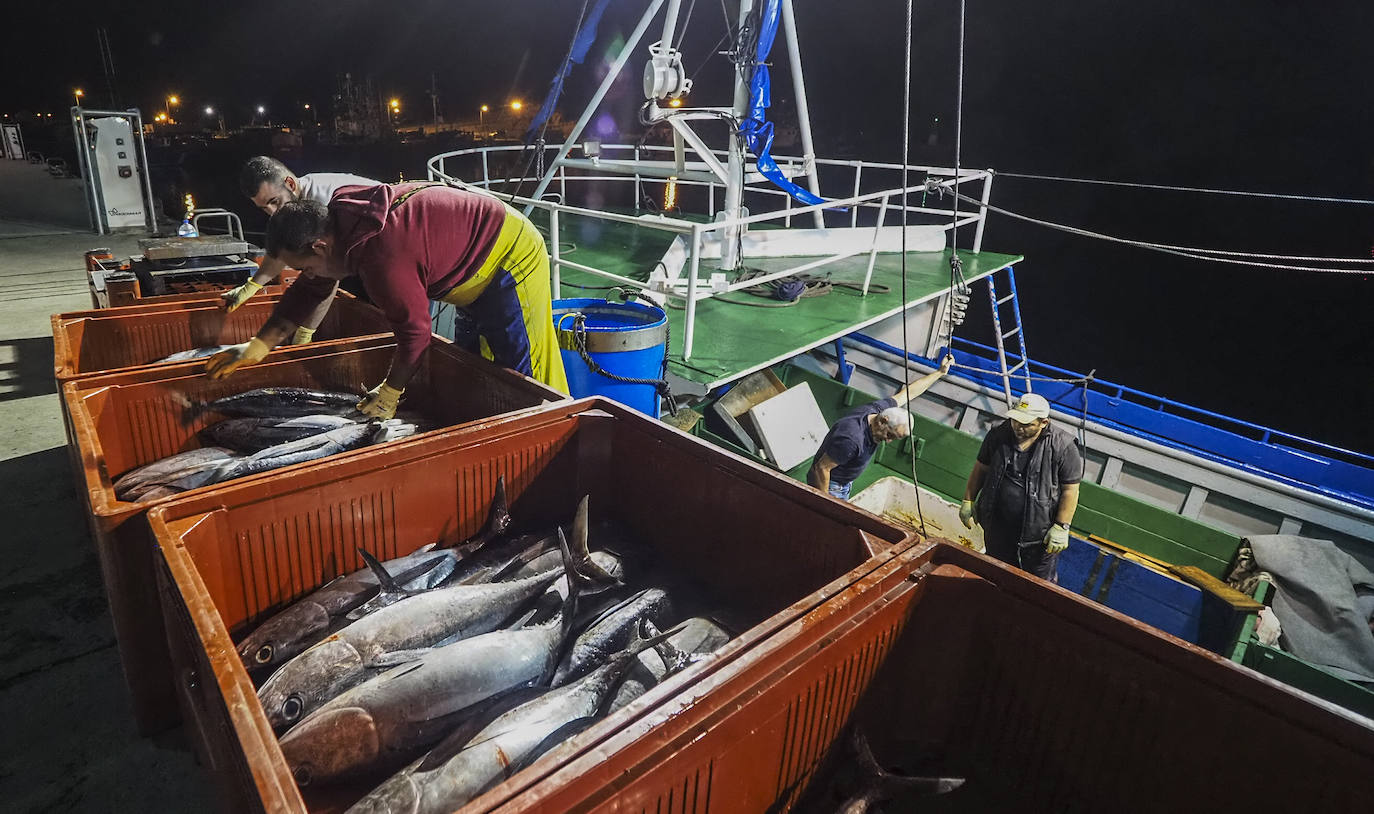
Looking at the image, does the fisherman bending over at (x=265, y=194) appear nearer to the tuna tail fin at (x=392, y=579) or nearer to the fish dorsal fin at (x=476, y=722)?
the tuna tail fin at (x=392, y=579)

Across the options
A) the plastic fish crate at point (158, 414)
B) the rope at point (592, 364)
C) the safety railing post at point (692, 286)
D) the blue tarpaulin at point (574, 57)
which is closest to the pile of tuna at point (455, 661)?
the plastic fish crate at point (158, 414)

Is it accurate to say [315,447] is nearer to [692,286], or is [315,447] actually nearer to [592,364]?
[592,364]

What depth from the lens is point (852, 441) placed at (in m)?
5.36

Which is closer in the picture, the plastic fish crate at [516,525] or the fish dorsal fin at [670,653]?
the plastic fish crate at [516,525]

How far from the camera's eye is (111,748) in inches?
94.0

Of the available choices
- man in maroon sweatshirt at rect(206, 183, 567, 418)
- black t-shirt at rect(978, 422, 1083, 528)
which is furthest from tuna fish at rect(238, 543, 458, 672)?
black t-shirt at rect(978, 422, 1083, 528)

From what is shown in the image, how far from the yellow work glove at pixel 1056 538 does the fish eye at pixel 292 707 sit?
5016mm

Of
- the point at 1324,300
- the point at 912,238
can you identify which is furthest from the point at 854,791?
the point at 1324,300

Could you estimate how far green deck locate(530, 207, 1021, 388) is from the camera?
20.0 ft

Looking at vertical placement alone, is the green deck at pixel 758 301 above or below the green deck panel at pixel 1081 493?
above

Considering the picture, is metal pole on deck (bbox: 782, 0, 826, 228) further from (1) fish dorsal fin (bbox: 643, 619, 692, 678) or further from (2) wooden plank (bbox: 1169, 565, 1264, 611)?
(1) fish dorsal fin (bbox: 643, 619, 692, 678)

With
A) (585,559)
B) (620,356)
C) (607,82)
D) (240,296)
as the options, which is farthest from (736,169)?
(585,559)

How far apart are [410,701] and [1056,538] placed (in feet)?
15.9

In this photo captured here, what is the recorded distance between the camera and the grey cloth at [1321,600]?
552 cm
